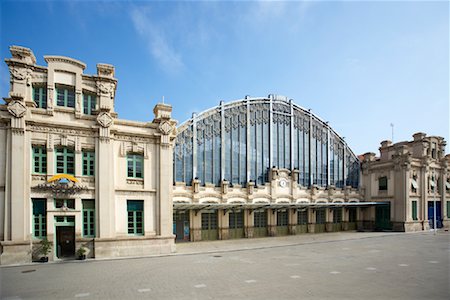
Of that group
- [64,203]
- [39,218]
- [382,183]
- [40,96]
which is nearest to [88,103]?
[40,96]

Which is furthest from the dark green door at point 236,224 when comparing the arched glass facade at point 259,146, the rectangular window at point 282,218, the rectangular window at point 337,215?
the rectangular window at point 337,215

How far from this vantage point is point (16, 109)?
1980 cm

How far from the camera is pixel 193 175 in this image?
3145 cm

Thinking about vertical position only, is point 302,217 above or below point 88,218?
below

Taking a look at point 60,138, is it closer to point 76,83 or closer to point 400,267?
point 76,83

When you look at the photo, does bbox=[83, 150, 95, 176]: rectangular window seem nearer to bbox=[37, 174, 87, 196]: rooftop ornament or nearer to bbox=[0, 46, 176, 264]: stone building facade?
bbox=[0, 46, 176, 264]: stone building facade

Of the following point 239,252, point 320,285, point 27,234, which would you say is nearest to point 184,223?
point 239,252

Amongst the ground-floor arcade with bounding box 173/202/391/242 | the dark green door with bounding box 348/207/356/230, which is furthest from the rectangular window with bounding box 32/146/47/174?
the dark green door with bounding box 348/207/356/230

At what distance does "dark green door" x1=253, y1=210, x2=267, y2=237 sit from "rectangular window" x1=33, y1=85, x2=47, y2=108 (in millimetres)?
24907

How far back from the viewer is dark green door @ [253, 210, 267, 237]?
34.8m

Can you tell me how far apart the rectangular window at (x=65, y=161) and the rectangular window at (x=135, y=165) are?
4116mm

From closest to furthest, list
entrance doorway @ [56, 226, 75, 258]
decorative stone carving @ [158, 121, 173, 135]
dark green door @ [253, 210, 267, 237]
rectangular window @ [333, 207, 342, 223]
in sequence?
entrance doorway @ [56, 226, 75, 258], decorative stone carving @ [158, 121, 173, 135], dark green door @ [253, 210, 267, 237], rectangular window @ [333, 207, 342, 223]

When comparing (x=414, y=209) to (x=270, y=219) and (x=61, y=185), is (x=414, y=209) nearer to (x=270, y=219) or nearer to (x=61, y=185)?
(x=270, y=219)

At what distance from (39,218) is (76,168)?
4.29m
